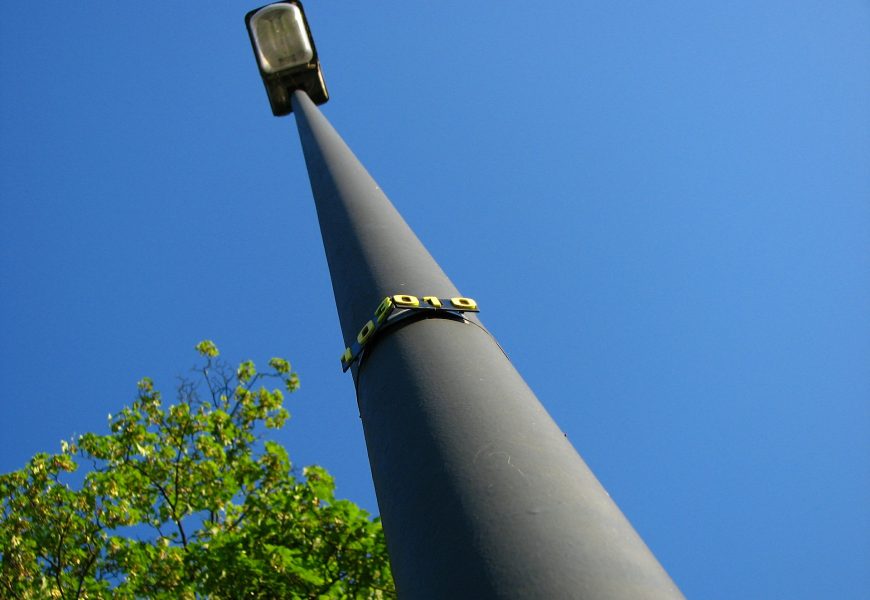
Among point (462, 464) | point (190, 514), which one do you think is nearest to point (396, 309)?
point (462, 464)

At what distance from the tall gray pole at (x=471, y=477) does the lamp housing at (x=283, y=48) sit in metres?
3.19

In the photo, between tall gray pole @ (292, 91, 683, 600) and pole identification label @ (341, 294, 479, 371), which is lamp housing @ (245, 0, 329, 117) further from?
pole identification label @ (341, 294, 479, 371)

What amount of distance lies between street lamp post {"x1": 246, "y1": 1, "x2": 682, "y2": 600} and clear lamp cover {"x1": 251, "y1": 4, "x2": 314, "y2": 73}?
→ 307cm

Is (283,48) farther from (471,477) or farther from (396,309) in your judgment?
(471,477)

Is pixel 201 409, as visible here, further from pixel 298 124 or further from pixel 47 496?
pixel 298 124

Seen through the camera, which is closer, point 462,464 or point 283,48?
point 462,464

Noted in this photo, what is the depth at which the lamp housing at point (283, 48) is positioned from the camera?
5.08m

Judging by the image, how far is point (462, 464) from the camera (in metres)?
1.54

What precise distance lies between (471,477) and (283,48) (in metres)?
4.36

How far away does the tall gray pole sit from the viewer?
128cm

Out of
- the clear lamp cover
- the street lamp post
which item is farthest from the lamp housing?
the street lamp post

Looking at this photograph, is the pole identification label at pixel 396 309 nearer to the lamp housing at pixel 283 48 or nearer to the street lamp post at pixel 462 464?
the street lamp post at pixel 462 464

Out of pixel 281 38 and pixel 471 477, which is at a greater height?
pixel 281 38

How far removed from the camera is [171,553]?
9586 millimetres
